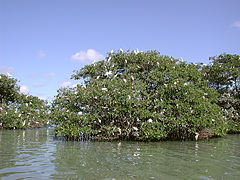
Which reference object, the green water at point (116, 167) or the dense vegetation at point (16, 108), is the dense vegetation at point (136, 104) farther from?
the dense vegetation at point (16, 108)

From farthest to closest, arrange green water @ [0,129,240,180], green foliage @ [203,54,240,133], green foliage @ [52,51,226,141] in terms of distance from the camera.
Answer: green foliage @ [203,54,240,133]
green foliage @ [52,51,226,141]
green water @ [0,129,240,180]

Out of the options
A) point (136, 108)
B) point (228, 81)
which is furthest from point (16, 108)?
point (228, 81)

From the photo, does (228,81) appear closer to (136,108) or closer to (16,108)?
(136,108)

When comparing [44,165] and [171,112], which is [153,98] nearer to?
[171,112]

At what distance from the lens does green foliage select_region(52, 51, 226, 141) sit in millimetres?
11164

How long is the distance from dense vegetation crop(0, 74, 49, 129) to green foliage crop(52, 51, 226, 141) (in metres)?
10.4

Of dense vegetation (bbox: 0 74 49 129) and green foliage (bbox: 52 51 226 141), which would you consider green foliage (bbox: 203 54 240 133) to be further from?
dense vegetation (bbox: 0 74 49 129)

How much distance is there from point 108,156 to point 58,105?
17.9 ft

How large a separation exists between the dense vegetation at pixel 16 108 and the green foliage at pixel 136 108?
10.4 m

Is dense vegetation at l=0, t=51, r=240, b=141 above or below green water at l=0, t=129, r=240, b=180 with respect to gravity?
above

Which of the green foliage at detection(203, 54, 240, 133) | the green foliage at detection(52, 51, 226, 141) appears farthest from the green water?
the green foliage at detection(203, 54, 240, 133)

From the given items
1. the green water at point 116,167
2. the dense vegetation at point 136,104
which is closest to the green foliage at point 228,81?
the dense vegetation at point 136,104

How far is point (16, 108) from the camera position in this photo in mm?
Result: 22828

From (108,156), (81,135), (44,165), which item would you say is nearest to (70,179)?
(44,165)
